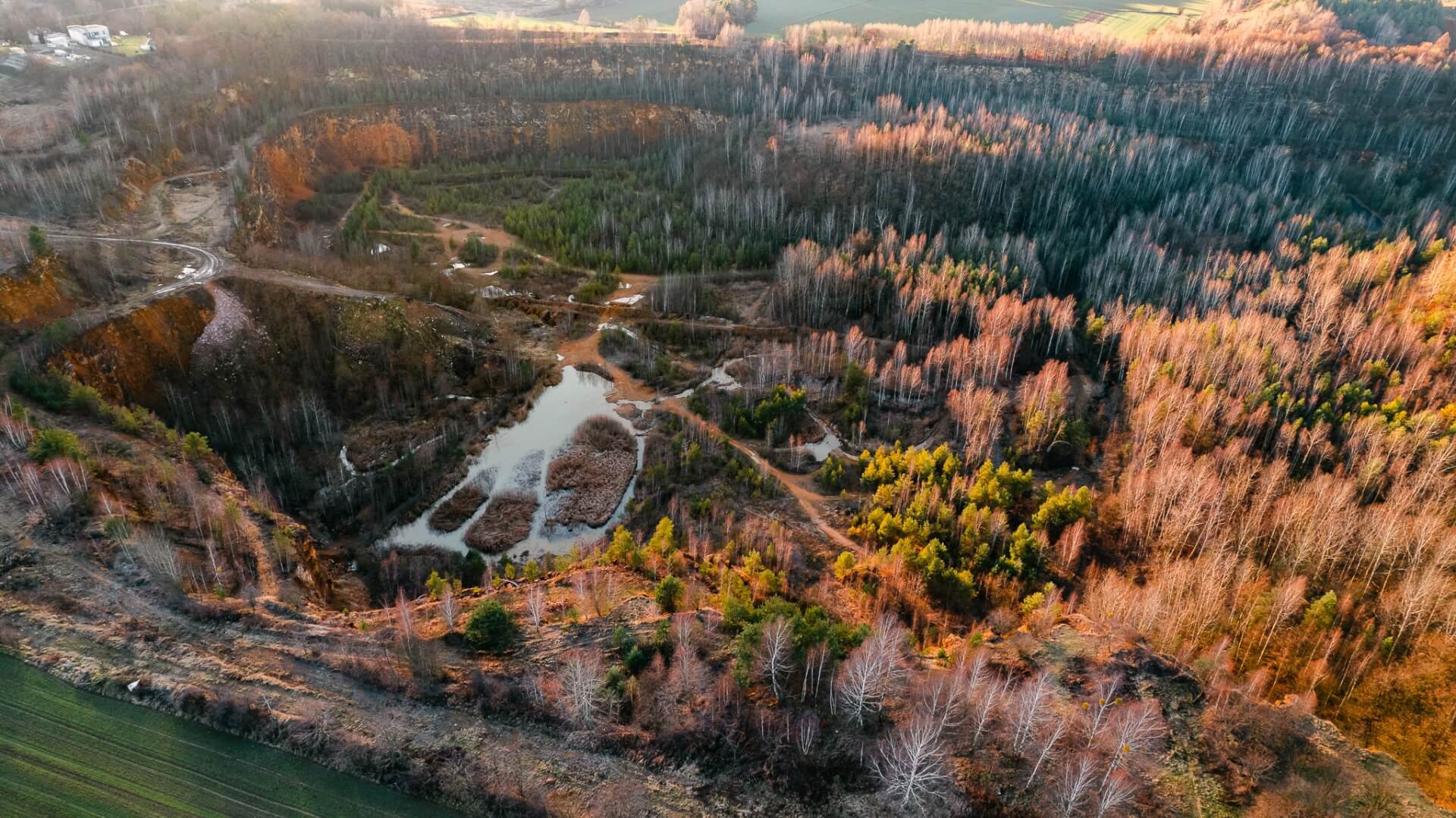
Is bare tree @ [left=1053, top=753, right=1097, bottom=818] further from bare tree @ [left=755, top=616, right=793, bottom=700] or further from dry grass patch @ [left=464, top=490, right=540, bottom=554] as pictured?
dry grass patch @ [left=464, top=490, right=540, bottom=554]

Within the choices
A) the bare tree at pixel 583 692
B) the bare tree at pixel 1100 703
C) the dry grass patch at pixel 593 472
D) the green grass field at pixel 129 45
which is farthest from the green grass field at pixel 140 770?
the green grass field at pixel 129 45

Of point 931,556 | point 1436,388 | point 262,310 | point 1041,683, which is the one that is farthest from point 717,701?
point 1436,388

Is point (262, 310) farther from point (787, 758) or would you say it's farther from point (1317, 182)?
point (1317, 182)

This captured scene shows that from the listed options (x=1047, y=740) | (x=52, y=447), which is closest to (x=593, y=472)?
(x=52, y=447)

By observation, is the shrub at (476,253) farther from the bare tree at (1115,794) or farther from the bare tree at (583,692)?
the bare tree at (1115,794)

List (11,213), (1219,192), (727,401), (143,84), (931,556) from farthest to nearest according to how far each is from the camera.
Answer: (1219,192), (143,84), (727,401), (11,213), (931,556)

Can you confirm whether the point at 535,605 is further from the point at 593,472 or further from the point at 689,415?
the point at 689,415
